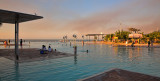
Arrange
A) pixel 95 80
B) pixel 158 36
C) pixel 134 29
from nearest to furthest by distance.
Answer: pixel 95 80, pixel 158 36, pixel 134 29

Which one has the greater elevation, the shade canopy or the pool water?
the shade canopy

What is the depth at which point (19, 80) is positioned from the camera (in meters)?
7.79

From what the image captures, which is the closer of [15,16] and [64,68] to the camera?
[64,68]

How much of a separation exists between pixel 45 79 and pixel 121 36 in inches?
3010

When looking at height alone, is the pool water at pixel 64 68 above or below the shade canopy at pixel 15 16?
below

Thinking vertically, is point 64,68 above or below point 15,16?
below

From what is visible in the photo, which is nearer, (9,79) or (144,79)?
(144,79)

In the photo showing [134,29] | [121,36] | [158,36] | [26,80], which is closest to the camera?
[26,80]

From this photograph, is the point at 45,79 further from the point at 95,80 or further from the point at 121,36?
the point at 121,36

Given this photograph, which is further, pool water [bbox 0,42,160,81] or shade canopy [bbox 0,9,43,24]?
shade canopy [bbox 0,9,43,24]

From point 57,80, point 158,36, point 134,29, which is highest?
point 134,29

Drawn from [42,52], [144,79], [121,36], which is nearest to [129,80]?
[144,79]

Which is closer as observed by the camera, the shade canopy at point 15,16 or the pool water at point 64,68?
the pool water at point 64,68

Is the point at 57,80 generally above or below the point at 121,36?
below
